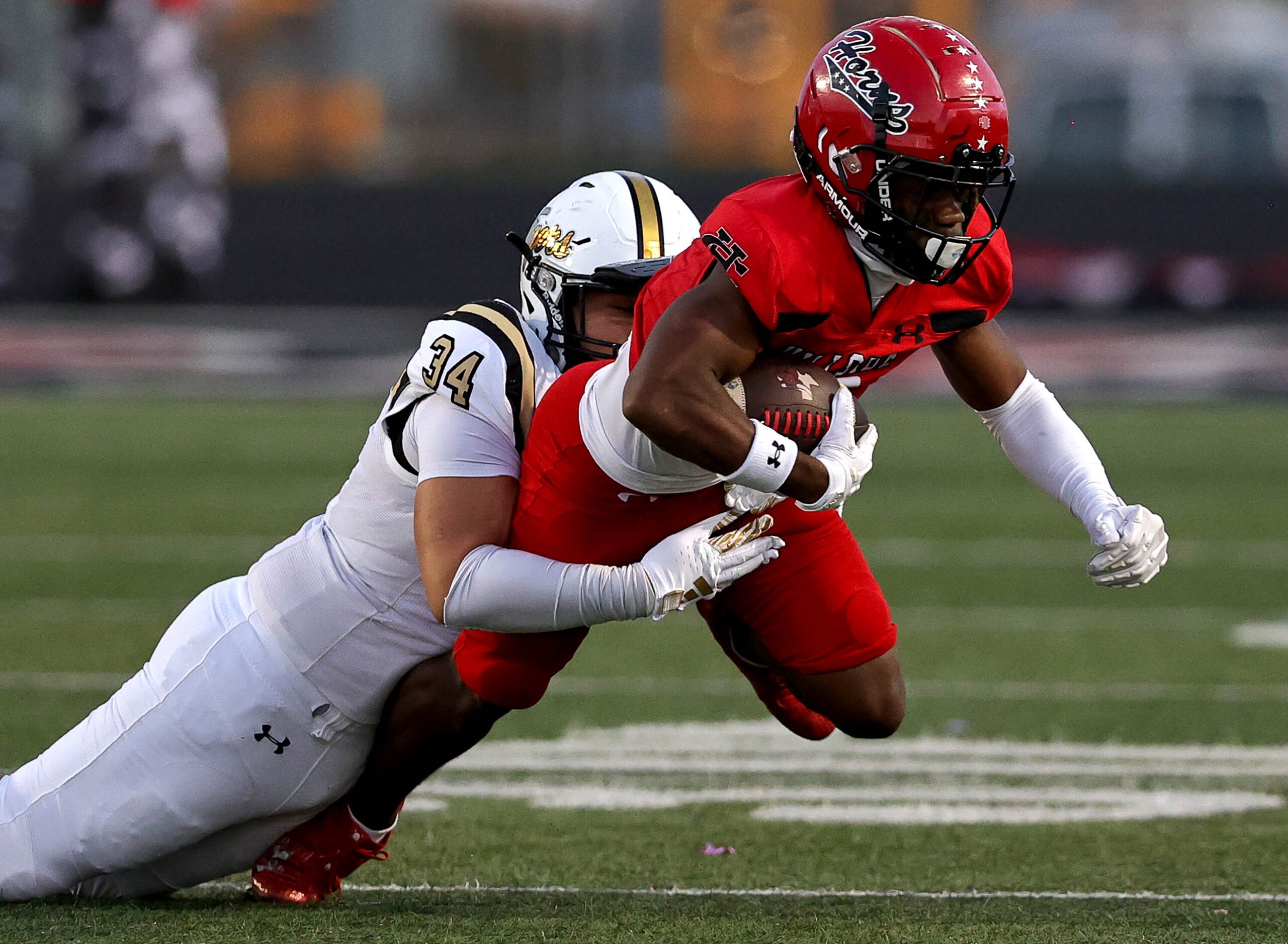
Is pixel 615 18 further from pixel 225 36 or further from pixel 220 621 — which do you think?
pixel 220 621

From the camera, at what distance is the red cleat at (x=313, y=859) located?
338cm

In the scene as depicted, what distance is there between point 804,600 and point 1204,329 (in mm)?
10500

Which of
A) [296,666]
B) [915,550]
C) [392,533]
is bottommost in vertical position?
[915,550]

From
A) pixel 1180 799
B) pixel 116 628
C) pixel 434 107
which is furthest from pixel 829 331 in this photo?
pixel 434 107

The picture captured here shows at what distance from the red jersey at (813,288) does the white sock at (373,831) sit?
97cm

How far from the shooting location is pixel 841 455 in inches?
120

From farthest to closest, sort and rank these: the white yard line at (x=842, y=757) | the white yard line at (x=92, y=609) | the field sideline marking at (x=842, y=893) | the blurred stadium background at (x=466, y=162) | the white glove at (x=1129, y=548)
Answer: the blurred stadium background at (x=466, y=162) → the white yard line at (x=92, y=609) → the white yard line at (x=842, y=757) → the field sideline marking at (x=842, y=893) → the white glove at (x=1129, y=548)

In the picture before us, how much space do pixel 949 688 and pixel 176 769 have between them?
278 cm

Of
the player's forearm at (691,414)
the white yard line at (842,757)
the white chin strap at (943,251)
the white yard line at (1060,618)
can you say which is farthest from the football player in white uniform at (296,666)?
the white yard line at (1060,618)

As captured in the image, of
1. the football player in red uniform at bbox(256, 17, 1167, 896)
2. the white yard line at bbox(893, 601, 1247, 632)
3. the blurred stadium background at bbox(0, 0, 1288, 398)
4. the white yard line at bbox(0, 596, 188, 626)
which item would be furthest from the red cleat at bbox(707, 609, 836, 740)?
the blurred stadium background at bbox(0, 0, 1288, 398)

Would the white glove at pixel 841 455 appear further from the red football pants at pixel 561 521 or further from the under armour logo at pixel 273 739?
the under armour logo at pixel 273 739

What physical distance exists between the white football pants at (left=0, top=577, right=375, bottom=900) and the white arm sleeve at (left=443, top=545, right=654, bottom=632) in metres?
0.41

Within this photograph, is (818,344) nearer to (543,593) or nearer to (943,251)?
(943,251)

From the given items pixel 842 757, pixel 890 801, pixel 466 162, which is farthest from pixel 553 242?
pixel 466 162
